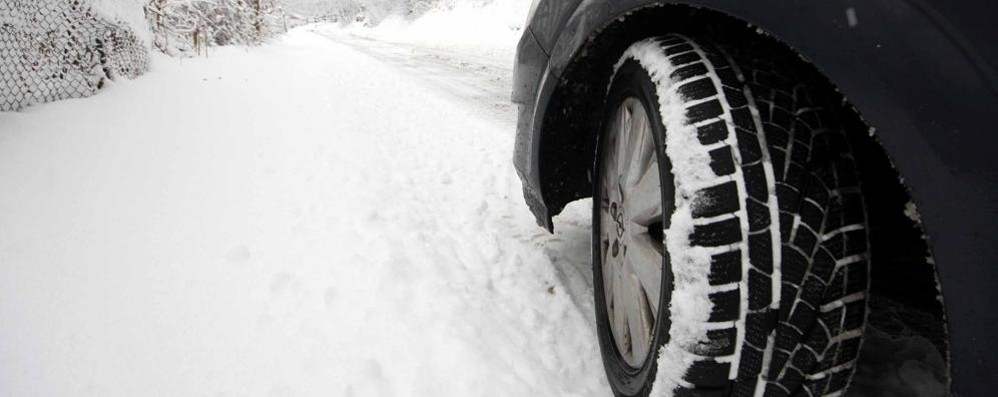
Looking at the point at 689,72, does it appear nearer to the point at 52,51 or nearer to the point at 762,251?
the point at 762,251

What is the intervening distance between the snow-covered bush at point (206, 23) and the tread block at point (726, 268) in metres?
8.69

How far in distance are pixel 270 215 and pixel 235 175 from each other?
748 mm

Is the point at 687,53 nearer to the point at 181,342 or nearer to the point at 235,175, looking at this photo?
the point at 181,342

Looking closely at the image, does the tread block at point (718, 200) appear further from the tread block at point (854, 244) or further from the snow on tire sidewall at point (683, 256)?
the tread block at point (854, 244)

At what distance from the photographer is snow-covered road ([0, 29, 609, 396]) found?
4.99 ft

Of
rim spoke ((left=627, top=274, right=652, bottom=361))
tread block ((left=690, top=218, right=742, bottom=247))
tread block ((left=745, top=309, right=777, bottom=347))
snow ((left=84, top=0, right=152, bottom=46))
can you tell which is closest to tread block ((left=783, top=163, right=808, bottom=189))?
tread block ((left=690, top=218, right=742, bottom=247))

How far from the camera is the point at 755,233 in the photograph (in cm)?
89

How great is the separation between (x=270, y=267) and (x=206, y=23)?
1032cm

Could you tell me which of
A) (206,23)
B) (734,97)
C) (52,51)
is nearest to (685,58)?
(734,97)

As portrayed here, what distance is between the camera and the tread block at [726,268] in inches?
35.1

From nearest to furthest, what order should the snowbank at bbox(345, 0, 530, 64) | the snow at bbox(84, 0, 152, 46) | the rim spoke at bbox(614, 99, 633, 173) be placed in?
1. the rim spoke at bbox(614, 99, 633, 173)
2. the snow at bbox(84, 0, 152, 46)
3. the snowbank at bbox(345, 0, 530, 64)

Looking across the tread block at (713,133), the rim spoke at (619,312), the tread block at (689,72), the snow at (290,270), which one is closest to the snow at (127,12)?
the snow at (290,270)

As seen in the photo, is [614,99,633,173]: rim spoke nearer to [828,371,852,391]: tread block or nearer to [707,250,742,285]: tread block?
[707,250,742,285]: tread block

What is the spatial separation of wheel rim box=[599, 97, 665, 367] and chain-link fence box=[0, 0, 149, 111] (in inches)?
157
